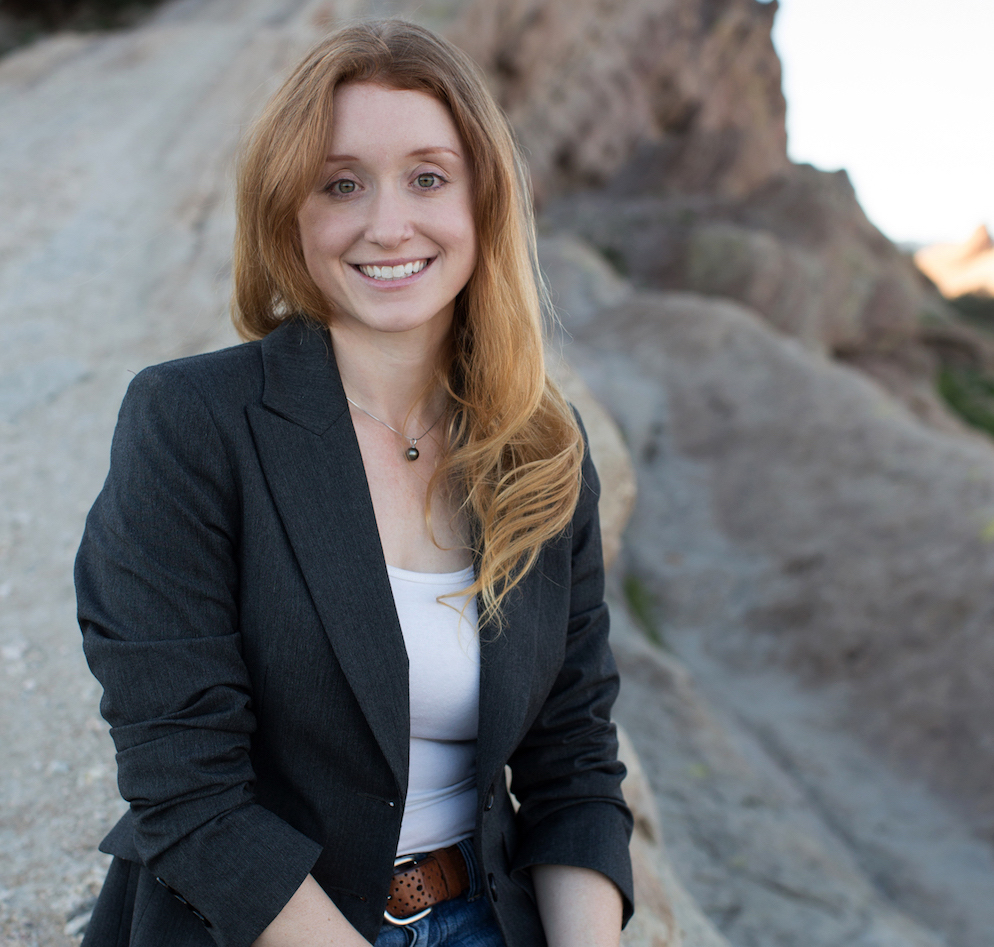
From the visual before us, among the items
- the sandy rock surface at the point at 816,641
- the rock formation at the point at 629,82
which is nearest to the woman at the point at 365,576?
the sandy rock surface at the point at 816,641

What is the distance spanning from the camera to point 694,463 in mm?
9500

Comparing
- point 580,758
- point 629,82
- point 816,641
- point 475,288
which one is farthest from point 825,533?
point 629,82

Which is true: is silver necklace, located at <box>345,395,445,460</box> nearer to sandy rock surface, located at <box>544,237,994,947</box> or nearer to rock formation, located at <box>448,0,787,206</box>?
sandy rock surface, located at <box>544,237,994,947</box>

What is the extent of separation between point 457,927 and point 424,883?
0.09 meters

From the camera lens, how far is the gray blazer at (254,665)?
1.23 m

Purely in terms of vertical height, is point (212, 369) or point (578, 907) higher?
point (212, 369)

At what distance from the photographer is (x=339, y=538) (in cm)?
139

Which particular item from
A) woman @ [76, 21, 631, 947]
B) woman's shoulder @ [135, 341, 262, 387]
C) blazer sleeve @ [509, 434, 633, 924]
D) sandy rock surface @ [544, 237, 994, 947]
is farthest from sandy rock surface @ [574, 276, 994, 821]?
woman's shoulder @ [135, 341, 262, 387]

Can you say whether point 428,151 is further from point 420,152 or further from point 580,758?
point 580,758

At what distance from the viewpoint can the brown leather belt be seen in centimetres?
147

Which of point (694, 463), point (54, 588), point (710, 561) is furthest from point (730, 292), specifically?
point (54, 588)

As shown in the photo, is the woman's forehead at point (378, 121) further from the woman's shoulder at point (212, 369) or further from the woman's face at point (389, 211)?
the woman's shoulder at point (212, 369)

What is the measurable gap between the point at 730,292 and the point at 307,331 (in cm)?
1593

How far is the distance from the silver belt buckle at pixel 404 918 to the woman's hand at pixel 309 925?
0.15m
